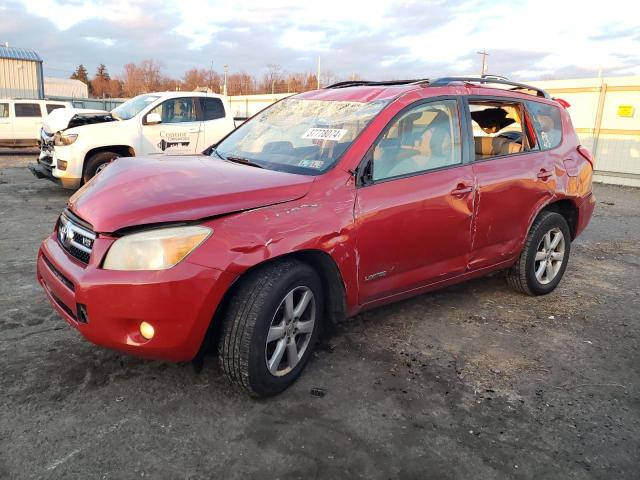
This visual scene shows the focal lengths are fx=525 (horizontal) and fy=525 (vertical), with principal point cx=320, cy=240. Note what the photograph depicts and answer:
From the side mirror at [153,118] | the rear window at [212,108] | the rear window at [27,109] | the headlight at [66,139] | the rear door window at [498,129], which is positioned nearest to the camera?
the rear door window at [498,129]

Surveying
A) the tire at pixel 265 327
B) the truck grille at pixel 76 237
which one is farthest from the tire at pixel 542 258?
the truck grille at pixel 76 237

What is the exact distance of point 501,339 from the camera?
151 inches

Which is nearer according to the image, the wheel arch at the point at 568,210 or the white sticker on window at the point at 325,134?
the white sticker on window at the point at 325,134

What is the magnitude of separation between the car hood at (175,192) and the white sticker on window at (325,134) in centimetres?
46

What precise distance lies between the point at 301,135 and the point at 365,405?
5.97 feet

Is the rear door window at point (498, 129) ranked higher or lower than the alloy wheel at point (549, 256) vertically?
higher

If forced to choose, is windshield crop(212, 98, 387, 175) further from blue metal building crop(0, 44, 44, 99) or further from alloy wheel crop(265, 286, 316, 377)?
blue metal building crop(0, 44, 44, 99)

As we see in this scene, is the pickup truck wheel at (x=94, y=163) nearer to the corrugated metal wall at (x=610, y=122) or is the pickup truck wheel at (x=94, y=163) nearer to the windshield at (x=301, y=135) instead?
the windshield at (x=301, y=135)

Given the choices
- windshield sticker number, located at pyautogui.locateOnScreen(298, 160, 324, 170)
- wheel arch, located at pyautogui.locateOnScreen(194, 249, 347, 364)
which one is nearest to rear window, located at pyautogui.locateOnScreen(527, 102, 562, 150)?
windshield sticker number, located at pyautogui.locateOnScreen(298, 160, 324, 170)

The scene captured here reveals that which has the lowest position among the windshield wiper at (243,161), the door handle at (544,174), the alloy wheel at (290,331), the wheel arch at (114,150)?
the alloy wheel at (290,331)

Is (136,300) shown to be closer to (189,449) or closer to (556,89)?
(189,449)

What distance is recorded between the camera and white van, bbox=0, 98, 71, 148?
16219mm

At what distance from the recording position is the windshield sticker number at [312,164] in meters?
3.19

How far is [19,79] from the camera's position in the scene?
28.6 meters
